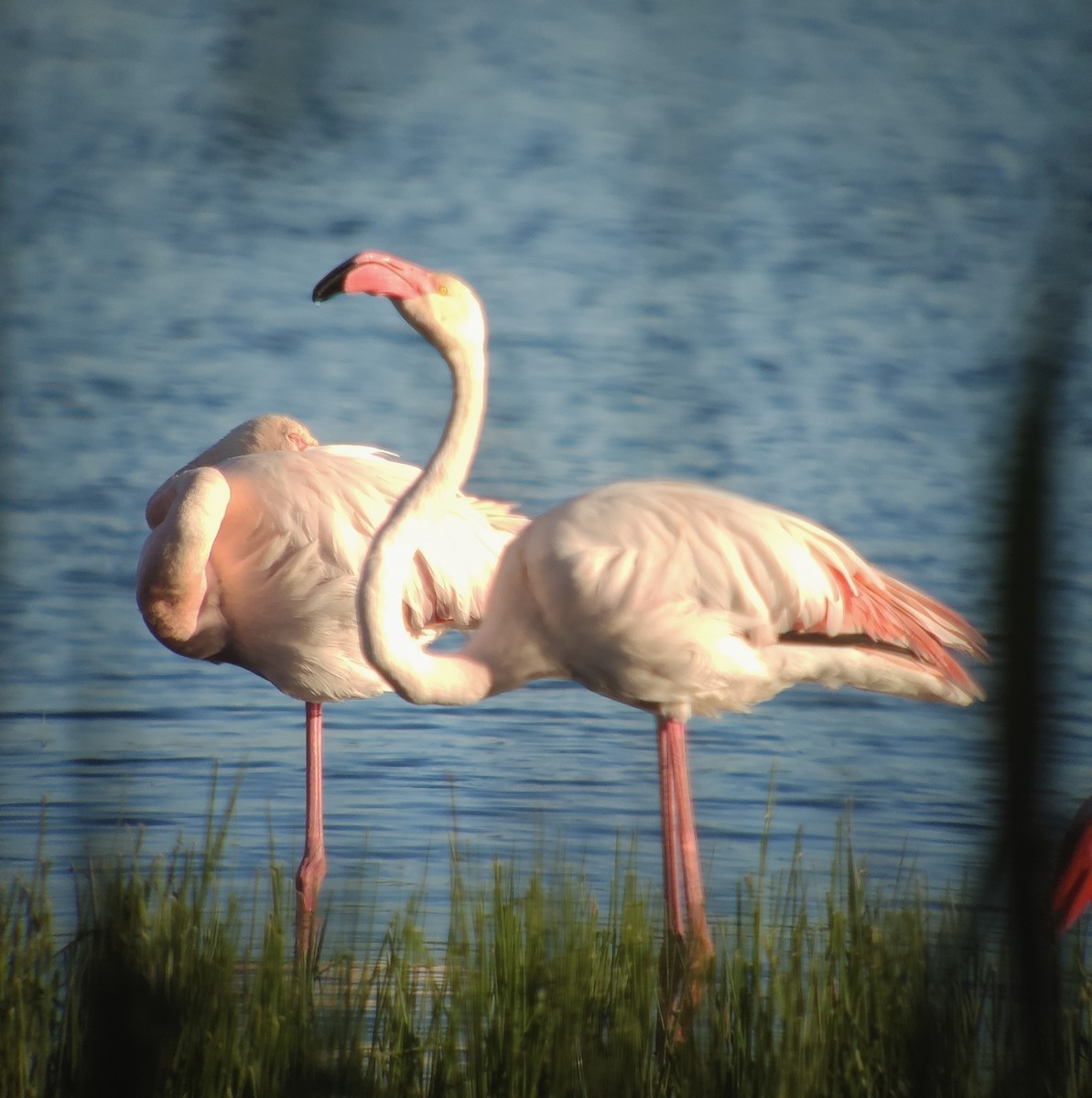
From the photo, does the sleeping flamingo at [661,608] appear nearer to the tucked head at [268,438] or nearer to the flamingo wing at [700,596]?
the flamingo wing at [700,596]

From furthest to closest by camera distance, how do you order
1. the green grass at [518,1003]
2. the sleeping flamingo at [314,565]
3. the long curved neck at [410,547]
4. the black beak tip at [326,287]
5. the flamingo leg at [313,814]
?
the flamingo leg at [313,814] < the sleeping flamingo at [314,565] < the long curved neck at [410,547] < the black beak tip at [326,287] < the green grass at [518,1003]

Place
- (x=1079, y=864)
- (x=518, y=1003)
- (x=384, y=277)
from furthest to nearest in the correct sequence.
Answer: (x=384, y=277) → (x=518, y=1003) → (x=1079, y=864)

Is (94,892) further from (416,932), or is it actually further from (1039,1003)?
(416,932)

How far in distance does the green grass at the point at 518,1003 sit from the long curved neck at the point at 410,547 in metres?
0.66

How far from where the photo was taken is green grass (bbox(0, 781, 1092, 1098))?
1.73 ft

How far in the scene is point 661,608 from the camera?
3242mm

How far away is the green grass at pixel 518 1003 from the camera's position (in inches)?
20.8

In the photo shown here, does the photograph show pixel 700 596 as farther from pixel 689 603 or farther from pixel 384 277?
pixel 384 277

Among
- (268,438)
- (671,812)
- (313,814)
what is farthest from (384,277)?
(268,438)

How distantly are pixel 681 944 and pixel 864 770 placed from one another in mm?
1550

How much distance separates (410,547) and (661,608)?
1.90ft

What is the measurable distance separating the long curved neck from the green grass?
658 mm


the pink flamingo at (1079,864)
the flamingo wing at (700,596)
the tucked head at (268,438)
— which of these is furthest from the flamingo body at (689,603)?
the pink flamingo at (1079,864)

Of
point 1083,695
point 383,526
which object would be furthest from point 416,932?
point 1083,695
